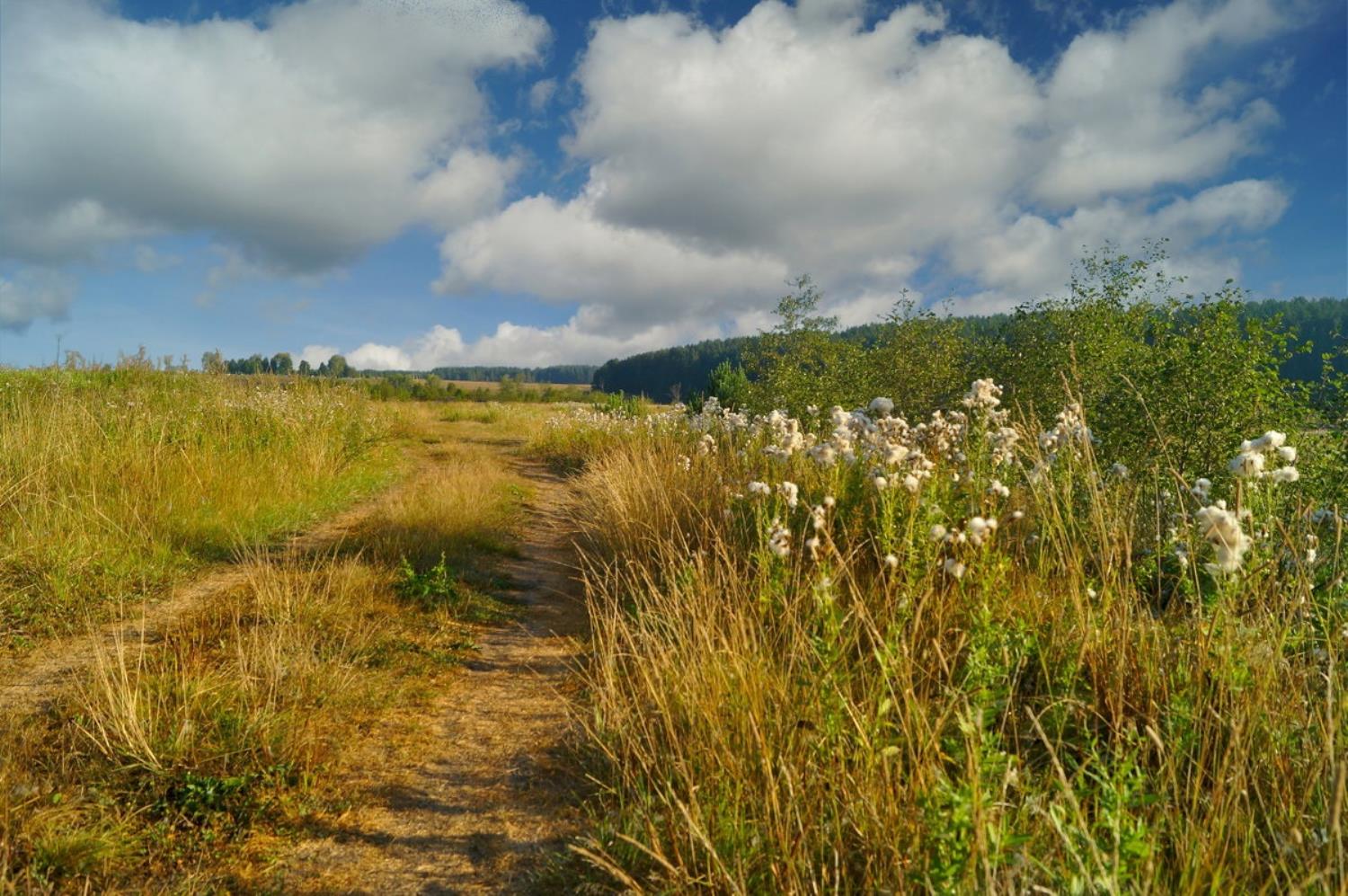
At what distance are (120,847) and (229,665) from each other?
122 cm

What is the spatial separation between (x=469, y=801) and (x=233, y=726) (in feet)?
3.79

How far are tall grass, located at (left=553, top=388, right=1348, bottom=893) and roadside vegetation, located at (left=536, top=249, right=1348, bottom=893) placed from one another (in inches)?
0.7

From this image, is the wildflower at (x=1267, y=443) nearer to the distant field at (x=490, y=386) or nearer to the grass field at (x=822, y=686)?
the grass field at (x=822, y=686)

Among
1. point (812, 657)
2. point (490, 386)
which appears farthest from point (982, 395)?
point (490, 386)

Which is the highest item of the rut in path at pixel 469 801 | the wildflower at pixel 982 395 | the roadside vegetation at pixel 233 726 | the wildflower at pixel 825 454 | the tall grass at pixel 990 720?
the wildflower at pixel 982 395

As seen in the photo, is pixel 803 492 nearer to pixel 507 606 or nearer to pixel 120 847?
pixel 507 606

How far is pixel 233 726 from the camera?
2.97 meters

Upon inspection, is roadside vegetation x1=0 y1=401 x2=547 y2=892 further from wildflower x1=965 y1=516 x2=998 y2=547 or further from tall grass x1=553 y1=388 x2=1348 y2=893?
wildflower x1=965 y1=516 x2=998 y2=547

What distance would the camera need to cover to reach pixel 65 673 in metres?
3.62

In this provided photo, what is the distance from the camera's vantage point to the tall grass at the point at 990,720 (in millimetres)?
1820

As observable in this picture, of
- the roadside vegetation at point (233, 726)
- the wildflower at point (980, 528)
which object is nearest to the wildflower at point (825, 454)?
the wildflower at point (980, 528)

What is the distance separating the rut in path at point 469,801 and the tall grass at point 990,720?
0.30m

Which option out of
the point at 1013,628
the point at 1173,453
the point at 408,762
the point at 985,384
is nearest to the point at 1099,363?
the point at 1173,453

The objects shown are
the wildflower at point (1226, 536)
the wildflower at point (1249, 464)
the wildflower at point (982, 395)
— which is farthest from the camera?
the wildflower at point (982, 395)
